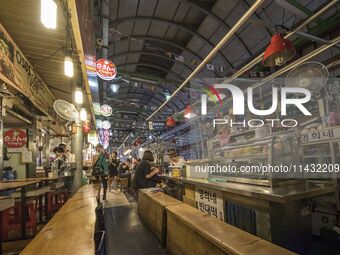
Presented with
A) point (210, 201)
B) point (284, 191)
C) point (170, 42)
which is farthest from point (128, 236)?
point (170, 42)

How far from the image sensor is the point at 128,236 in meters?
3.94

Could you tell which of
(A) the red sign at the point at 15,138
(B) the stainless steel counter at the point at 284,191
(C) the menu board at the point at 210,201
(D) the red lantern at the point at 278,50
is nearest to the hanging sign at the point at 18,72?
(A) the red sign at the point at 15,138

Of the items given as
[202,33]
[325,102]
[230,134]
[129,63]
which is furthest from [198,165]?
[129,63]

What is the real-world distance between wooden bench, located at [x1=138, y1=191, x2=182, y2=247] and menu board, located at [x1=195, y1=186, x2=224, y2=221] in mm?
434

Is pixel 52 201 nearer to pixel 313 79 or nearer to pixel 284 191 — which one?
pixel 284 191

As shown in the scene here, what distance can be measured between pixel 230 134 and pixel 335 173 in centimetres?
237

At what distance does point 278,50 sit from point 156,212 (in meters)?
3.33

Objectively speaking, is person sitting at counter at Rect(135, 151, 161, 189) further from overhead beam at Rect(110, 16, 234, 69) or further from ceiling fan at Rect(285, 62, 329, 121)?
overhead beam at Rect(110, 16, 234, 69)

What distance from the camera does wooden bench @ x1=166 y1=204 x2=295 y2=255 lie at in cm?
177

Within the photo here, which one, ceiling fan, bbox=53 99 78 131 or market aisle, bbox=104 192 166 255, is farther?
ceiling fan, bbox=53 99 78 131

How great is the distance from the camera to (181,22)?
7.92m

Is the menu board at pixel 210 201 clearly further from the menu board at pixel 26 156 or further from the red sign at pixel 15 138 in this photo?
the red sign at pixel 15 138

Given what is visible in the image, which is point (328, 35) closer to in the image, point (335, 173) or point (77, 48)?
point (335, 173)

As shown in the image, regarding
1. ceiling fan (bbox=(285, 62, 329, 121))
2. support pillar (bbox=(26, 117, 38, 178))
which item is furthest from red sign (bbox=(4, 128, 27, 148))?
ceiling fan (bbox=(285, 62, 329, 121))
